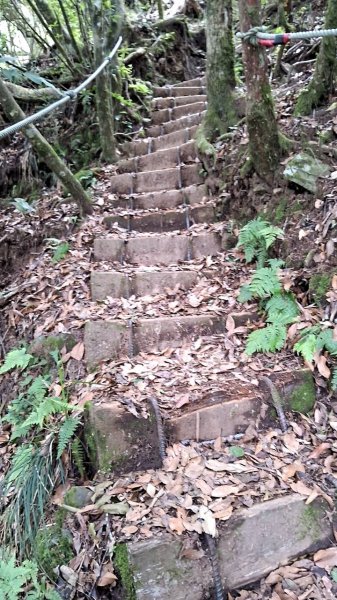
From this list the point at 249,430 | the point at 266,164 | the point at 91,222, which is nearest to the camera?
the point at 249,430

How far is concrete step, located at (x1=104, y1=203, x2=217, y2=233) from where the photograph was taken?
491 cm

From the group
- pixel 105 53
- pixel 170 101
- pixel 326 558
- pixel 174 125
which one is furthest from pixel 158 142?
pixel 326 558

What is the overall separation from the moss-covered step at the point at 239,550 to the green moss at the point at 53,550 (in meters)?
0.41

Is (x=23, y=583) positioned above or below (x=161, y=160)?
below

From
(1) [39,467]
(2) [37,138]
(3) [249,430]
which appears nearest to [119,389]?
(1) [39,467]

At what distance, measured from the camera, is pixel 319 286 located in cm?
328

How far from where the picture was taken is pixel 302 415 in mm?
2855

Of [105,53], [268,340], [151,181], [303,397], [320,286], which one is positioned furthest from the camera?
[105,53]

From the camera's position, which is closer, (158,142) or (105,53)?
(105,53)

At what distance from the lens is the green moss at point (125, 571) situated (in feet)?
6.80

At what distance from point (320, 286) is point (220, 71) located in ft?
11.6

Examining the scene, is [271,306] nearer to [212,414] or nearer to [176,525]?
[212,414]

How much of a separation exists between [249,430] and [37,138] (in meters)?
3.68

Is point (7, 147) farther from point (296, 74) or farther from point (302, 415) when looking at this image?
point (302, 415)
